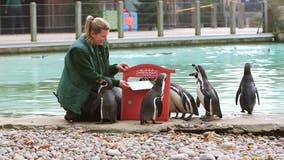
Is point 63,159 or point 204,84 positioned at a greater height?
point 204,84

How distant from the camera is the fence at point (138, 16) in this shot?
22.2 metres

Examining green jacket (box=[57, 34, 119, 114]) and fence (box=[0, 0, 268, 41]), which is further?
fence (box=[0, 0, 268, 41])

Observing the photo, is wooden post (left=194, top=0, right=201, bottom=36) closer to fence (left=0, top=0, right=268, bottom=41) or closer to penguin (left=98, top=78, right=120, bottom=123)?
fence (left=0, top=0, right=268, bottom=41)

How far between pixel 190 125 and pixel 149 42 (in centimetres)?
1460

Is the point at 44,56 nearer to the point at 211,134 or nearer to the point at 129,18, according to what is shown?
the point at 129,18

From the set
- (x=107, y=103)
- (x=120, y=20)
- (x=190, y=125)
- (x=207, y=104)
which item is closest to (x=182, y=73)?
(x=207, y=104)

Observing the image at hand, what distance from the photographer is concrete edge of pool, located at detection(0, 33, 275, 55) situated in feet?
60.2

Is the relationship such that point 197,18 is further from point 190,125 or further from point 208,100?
point 190,125

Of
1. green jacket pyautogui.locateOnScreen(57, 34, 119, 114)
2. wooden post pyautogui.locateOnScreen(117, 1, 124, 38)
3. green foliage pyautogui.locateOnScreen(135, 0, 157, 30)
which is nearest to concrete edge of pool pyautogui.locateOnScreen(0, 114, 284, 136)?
green jacket pyautogui.locateOnScreen(57, 34, 119, 114)

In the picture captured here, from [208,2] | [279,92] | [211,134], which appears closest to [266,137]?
[211,134]

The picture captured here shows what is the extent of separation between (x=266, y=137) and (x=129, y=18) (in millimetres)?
18157

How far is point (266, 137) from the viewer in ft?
18.5

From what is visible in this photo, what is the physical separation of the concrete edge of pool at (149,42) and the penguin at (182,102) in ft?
40.8

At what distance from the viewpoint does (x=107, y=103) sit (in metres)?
6.04
